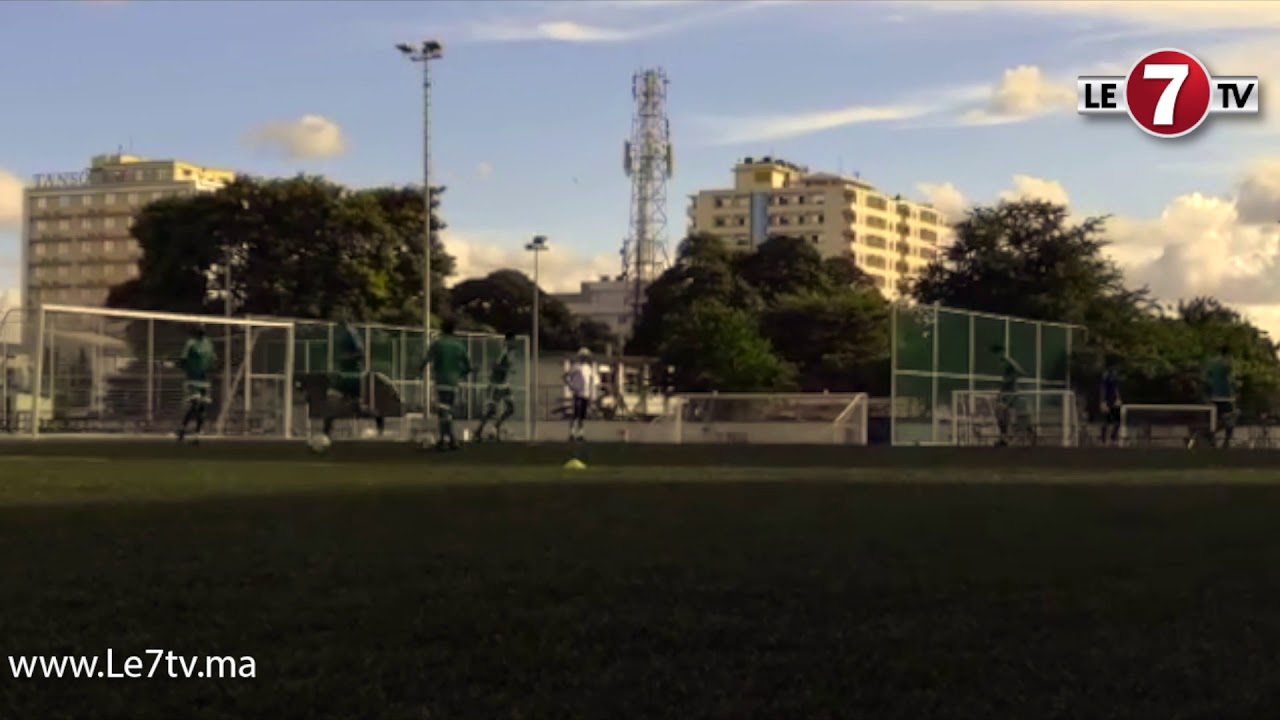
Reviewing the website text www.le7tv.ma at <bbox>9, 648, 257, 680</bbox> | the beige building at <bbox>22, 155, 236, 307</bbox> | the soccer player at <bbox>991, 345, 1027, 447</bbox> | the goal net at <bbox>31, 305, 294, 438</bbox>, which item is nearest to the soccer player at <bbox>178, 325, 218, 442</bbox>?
the goal net at <bbox>31, 305, 294, 438</bbox>

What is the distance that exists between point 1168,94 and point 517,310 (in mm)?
81697

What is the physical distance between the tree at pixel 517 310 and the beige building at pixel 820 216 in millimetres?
60927

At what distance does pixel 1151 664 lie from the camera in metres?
5.61

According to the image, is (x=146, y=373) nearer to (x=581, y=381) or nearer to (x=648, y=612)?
(x=581, y=381)

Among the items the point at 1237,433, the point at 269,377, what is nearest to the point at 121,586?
the point at 269,377

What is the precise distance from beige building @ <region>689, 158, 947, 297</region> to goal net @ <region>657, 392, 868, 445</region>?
124 meters

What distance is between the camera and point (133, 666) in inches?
213

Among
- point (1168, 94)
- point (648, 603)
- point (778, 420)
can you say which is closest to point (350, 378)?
point (1168, 94)

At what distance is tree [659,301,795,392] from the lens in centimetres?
7731

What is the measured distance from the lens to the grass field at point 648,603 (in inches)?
202

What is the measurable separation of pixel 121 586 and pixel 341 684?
7.33 ft

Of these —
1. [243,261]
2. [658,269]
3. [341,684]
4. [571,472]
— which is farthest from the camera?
[658,269]

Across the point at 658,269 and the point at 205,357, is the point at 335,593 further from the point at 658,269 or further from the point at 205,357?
the point at 658,269

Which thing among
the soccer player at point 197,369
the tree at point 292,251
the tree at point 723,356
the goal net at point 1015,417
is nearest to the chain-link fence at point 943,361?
the goal net at point 1015,417
